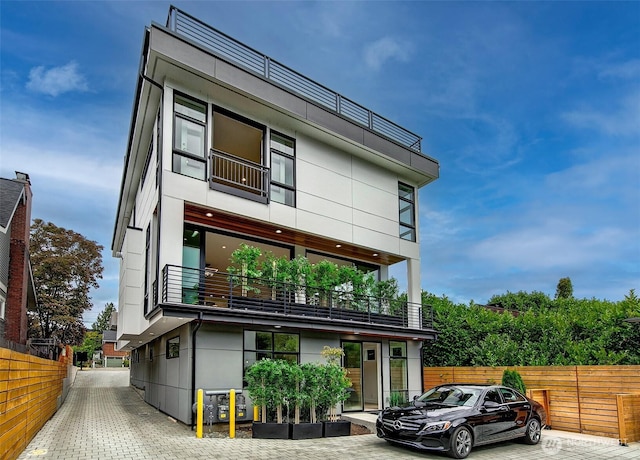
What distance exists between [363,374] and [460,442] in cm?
724

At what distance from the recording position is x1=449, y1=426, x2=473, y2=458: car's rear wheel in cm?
862

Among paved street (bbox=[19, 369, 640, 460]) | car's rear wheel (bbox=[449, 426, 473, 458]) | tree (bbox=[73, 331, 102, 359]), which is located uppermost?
car's rear wheel (bbox=[449, 426, 473, 458])

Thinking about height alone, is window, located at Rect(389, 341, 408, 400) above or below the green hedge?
below

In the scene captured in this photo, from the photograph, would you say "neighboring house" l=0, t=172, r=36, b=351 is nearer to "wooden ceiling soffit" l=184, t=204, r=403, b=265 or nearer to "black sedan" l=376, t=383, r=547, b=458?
"wooden ceiling soffit" l=184, t=204, r=403, b=265

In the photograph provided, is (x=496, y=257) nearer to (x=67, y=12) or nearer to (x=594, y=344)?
(x=594, y=344)

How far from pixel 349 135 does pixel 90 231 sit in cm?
2800

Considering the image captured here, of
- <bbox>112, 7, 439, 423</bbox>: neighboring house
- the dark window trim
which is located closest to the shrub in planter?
<bbox>112, 7, 439, 423</bbox>: neighboring house

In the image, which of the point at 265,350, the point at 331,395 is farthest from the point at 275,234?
the point at 331,395

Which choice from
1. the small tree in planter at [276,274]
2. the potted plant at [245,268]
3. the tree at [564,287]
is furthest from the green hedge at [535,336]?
→ the tree at [564,287]

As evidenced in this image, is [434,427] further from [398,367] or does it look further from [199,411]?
[398,367]

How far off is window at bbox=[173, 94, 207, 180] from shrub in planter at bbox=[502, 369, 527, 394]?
33.3 feet

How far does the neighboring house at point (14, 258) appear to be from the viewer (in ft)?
59.6

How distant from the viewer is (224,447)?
30.6 ft

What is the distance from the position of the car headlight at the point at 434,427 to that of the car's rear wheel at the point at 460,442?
0.18m
